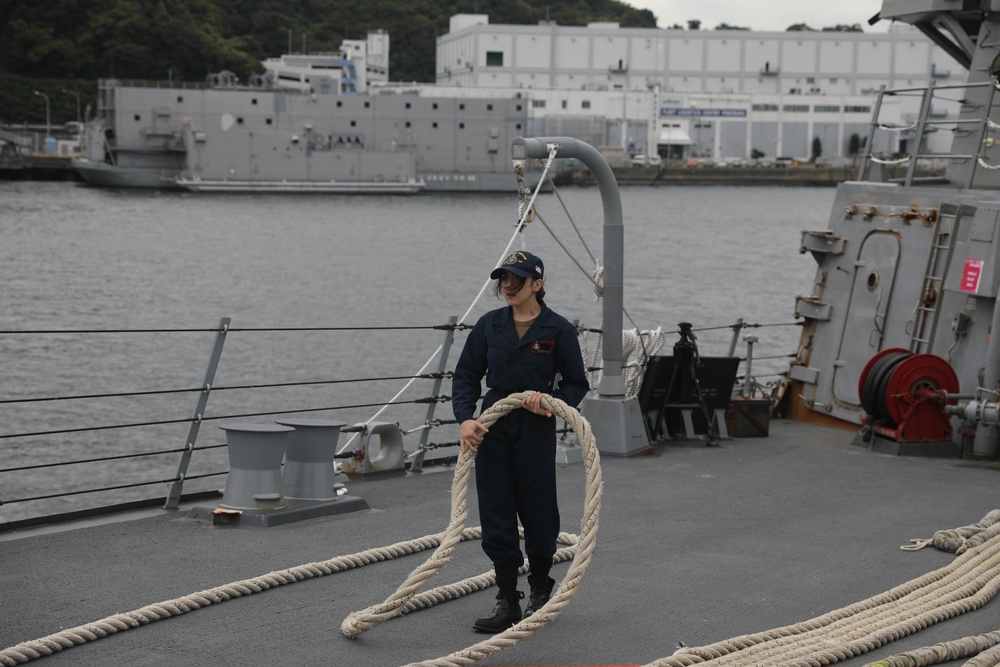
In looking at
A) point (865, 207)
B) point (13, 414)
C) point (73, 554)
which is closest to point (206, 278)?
point (13, 414)

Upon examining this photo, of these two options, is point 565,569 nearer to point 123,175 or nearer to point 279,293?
point 279,293

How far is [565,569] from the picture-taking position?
7691 mm

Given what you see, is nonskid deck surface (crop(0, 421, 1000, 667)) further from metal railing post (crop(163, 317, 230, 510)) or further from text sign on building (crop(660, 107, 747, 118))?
text sign on building (crop(660, 107, 747, 118))

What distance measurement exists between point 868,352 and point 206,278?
4576cm

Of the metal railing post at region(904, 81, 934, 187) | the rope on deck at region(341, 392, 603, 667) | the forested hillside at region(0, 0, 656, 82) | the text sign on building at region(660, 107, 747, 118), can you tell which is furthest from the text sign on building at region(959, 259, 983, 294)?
the forested hillside at region(0, 0, 656, 82)

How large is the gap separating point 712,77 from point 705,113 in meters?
5.96

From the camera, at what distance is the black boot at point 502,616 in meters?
6.32

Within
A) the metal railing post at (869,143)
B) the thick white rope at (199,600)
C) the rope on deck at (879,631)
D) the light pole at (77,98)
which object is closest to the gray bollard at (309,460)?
the thick white rope at (199,600)

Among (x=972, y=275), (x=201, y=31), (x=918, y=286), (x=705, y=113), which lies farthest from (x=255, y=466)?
(x=201, y=31)

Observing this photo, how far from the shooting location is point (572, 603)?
274 inches

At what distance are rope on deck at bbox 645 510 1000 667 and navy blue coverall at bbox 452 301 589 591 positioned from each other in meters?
0.93

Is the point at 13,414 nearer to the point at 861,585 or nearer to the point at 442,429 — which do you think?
the point at 442,429

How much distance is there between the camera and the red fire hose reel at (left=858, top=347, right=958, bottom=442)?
38.4 feet

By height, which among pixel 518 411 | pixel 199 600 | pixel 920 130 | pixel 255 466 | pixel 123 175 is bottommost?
pixel 123 175
